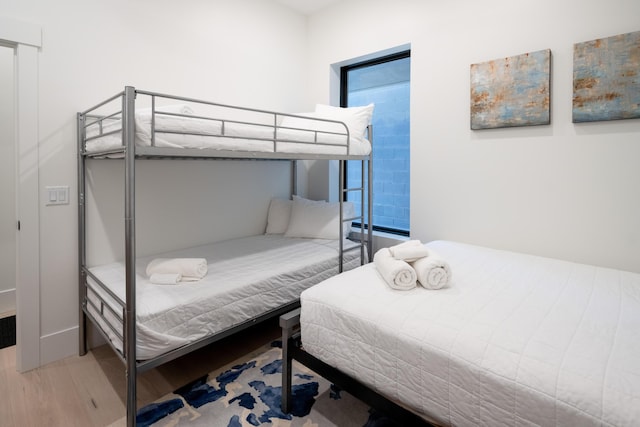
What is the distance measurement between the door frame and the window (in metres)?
2.47

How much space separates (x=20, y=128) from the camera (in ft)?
6.44

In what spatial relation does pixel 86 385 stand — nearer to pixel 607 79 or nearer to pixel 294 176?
pixel 294 176

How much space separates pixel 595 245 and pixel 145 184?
290cm

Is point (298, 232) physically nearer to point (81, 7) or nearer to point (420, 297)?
point (420, 297)

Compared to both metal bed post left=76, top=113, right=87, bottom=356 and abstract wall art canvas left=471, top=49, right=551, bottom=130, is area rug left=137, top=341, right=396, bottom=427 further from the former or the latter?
abstract wall art canvas left=471, top=49, right=551, bottom=130

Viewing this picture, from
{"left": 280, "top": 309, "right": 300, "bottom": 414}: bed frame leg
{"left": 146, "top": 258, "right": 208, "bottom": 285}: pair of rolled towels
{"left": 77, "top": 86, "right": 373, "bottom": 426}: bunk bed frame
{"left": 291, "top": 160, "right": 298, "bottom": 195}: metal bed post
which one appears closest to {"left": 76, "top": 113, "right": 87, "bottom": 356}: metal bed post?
{"left": 77, "top": 86, "right": 373, "bottom": 426}: bunk bed frame

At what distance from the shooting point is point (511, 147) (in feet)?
7.70

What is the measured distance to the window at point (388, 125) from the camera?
3.17 m

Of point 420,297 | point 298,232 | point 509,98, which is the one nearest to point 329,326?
point 420,297

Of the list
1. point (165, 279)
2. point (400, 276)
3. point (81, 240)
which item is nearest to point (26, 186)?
point (81, 240)

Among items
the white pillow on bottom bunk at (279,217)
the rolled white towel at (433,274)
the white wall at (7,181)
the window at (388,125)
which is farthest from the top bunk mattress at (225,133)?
the white wall at (7,181)

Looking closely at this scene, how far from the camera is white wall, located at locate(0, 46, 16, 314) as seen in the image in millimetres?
2758

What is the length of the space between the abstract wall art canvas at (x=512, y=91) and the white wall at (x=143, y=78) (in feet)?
5.71

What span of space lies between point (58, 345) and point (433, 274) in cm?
228
